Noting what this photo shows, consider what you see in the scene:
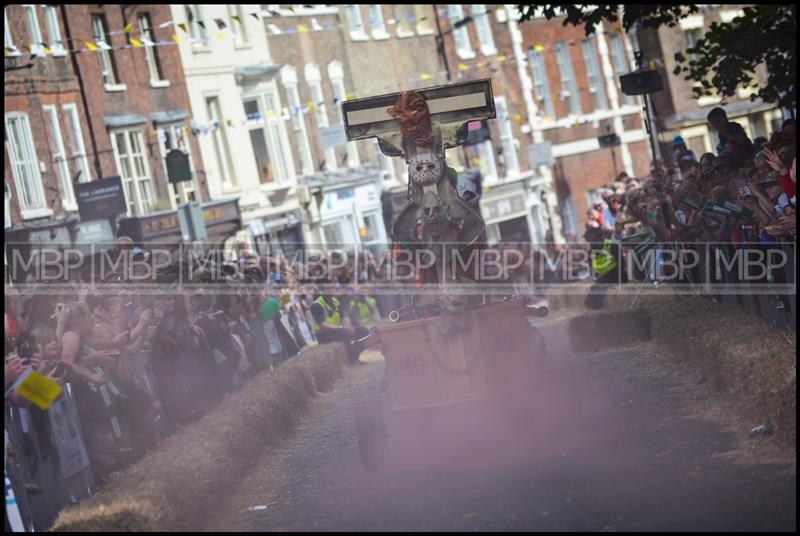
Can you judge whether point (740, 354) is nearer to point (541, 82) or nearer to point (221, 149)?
point (221, 149)

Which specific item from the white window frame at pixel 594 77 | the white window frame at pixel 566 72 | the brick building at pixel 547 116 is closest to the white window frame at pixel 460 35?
the brick building at pixel 547 116

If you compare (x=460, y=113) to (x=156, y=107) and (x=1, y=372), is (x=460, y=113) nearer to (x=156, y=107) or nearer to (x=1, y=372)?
(x=1, y=372)

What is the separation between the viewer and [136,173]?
137 feet

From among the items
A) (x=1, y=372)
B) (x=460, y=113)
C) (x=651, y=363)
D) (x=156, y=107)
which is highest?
(x=156, y=107)

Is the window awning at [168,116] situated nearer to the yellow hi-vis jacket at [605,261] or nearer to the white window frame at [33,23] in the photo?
the white window frame at [33,23]

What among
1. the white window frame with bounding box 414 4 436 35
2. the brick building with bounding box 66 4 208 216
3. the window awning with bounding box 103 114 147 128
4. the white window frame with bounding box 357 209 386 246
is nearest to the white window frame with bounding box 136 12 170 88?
the brick building with bounding box 66 4 208 216

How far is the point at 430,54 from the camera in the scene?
55.5 meters

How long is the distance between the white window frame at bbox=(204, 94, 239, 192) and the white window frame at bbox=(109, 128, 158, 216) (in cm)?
396

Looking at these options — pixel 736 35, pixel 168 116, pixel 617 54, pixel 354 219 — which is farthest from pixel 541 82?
pixel 736 35

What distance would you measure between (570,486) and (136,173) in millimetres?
32396

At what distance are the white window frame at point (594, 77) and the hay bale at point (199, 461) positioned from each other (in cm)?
3992

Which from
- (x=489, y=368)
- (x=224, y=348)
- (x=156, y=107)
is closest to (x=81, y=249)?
(x=156, y=107)

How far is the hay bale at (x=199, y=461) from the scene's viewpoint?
441 inches

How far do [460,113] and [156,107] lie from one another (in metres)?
29.8
